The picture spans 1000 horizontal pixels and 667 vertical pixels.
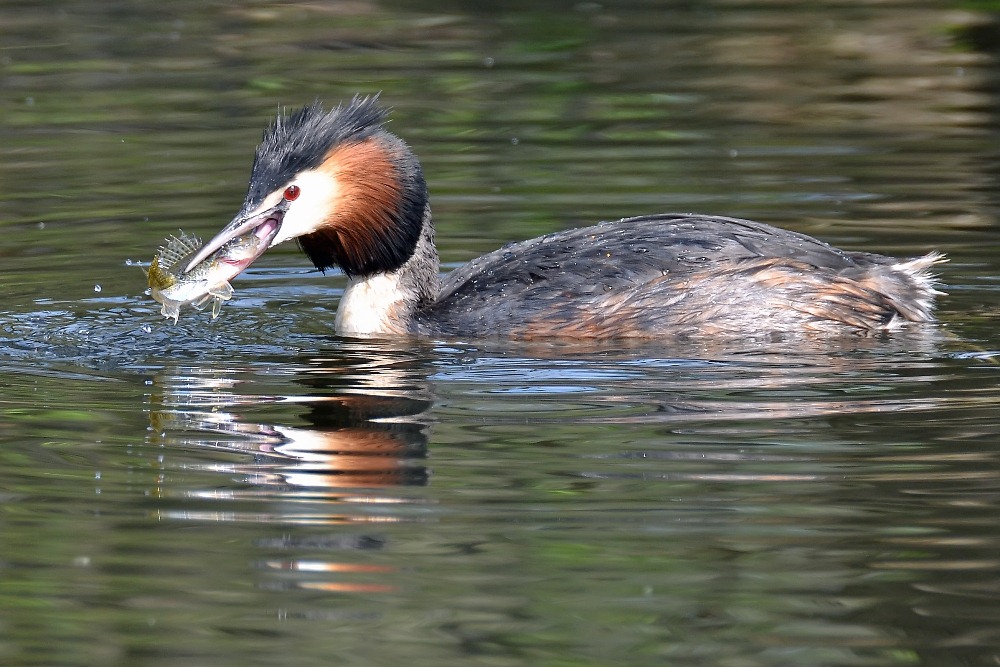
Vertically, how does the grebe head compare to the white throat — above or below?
above

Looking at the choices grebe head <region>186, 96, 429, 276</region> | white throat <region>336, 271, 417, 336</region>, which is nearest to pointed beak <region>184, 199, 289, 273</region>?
grebe head <region>186, 96, 429, 276</region>

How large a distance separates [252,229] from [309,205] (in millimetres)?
314

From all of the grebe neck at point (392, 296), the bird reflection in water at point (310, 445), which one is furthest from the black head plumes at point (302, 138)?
the bird reflection in water at point (310, 445)

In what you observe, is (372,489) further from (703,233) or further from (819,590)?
(703,233)

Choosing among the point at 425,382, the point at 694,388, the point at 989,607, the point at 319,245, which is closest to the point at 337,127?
the point at 319,245

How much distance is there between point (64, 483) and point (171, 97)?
8.87m

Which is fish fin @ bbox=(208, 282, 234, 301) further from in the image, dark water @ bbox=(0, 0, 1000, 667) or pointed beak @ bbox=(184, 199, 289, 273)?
dark water @ bbox=(0, 0, 1000, 667)

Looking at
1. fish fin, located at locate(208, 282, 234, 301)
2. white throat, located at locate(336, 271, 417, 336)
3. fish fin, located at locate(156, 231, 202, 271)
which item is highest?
fish fin, located at locate(156, 231, 202, 271)

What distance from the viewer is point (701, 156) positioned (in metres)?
12.5

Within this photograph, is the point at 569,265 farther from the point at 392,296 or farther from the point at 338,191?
the point at 338,191

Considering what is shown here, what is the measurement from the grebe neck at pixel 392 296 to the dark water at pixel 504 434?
0.63ft

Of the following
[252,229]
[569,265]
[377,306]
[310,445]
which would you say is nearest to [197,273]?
[252,229]

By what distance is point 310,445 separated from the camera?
683 centimetres

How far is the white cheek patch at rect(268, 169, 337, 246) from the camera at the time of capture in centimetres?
826
